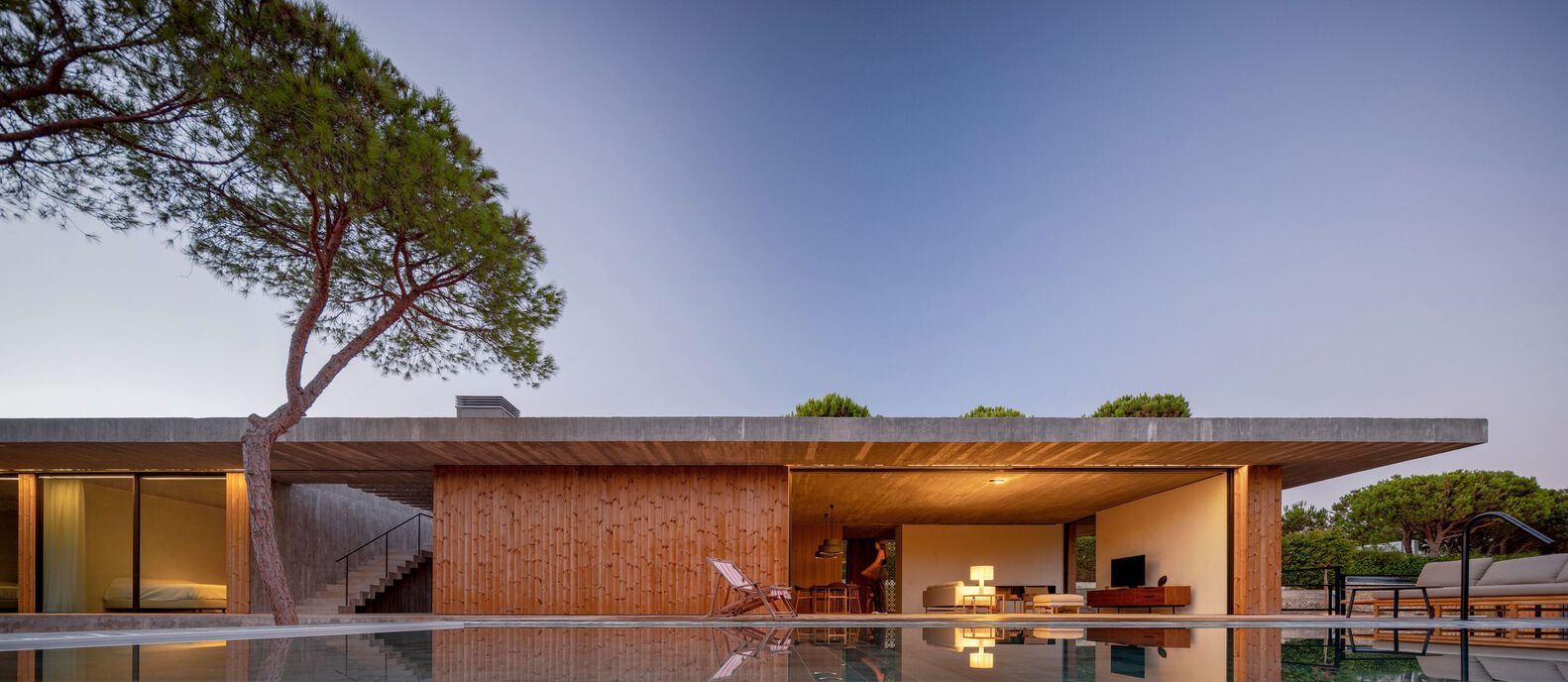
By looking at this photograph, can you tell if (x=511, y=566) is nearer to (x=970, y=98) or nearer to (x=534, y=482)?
(x=534, y=482)

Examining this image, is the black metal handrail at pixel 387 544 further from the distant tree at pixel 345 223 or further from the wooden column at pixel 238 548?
the distant tree at pixel 345 223

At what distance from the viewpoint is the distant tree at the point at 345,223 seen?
21.5 feet

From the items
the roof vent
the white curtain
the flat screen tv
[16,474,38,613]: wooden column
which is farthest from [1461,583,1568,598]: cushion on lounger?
[16,474,38,613]: wooden column

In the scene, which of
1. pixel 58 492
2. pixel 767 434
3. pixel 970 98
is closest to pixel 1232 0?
pixel 970 98

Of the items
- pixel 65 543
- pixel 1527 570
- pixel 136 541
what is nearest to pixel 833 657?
pixel 1527 570

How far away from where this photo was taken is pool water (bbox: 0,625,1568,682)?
11.5 ft

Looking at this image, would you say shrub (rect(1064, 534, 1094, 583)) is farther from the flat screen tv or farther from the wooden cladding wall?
Answer: the wooden cladding wall

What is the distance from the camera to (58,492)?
1232 centimetres

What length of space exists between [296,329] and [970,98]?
11387mm

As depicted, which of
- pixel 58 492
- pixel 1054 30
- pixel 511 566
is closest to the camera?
pixel 511 566

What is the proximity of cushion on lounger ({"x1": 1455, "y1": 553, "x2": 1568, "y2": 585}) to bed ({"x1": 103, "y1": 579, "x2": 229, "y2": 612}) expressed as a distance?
15622 millimetres

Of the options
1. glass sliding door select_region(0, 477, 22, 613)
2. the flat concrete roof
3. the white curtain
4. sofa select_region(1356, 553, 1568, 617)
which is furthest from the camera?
the white curtain

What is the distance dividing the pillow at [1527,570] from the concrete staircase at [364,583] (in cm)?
1514

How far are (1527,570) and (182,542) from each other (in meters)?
16.3
